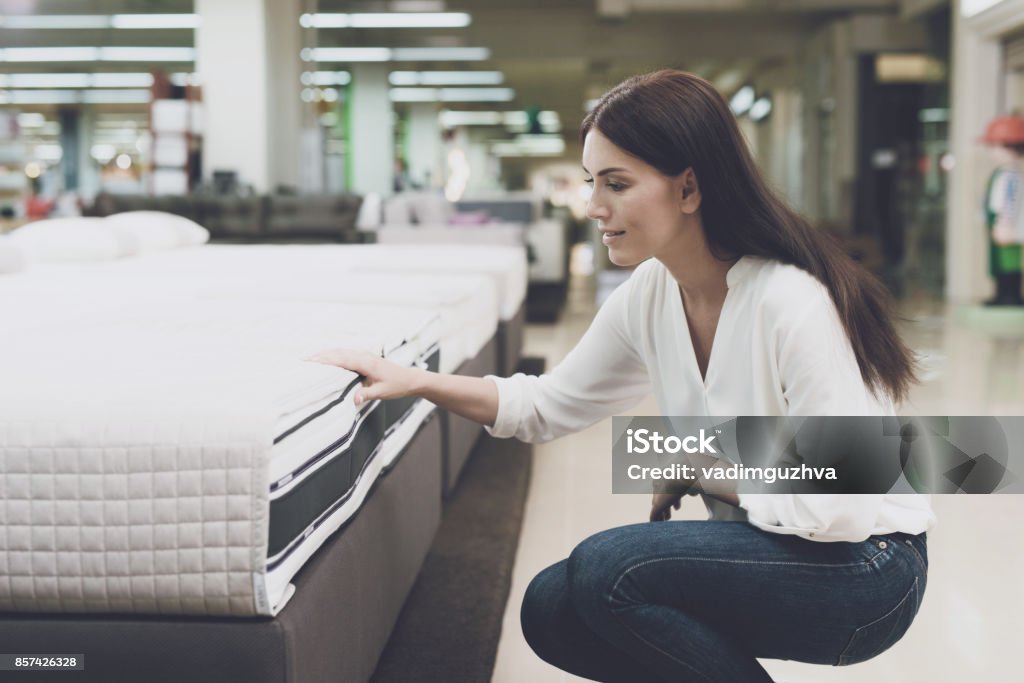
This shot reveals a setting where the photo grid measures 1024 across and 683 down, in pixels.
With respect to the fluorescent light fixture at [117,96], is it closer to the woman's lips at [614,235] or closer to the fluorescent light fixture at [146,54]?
the fluorescent light fixture at [146,54]

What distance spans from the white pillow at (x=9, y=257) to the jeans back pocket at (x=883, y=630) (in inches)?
115

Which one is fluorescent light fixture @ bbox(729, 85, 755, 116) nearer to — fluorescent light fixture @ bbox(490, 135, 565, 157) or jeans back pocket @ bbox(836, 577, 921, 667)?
fluorescent light fixture @ bbox(490, 135, 565, 157)

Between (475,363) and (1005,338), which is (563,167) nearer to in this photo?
(1005,338)

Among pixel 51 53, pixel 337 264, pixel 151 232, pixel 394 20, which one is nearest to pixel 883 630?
pixel 337 264

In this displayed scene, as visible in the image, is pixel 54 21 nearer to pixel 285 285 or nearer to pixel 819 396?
pixel 285 285

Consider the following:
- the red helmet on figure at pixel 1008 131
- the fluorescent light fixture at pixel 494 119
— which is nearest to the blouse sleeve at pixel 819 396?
the red helmet on figure at pixel 1008 131

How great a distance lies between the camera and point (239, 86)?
29.6 ft

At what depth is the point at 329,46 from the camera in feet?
46.6

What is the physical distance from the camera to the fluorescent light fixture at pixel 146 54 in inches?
578

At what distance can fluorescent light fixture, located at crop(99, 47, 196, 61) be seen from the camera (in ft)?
48.2

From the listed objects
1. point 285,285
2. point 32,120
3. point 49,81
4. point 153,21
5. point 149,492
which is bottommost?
point 149,492

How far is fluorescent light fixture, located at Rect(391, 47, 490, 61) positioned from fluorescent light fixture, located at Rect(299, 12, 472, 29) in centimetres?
64

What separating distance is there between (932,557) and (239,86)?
26.0 feet

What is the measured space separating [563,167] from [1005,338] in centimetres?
3247
